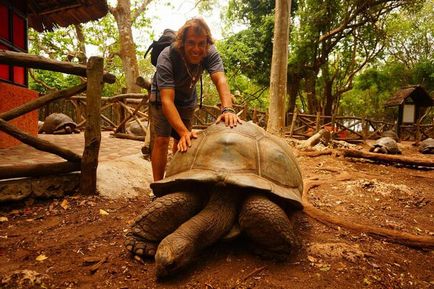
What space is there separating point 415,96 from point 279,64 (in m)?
12.9

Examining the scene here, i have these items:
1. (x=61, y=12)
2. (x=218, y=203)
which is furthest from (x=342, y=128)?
(x=218, y=203)

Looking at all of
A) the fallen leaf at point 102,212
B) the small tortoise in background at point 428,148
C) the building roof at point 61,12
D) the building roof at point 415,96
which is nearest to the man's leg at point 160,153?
the fallen leaf at point 102,212

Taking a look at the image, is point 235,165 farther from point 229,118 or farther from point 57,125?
point 57,125

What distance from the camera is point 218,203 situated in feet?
7.32

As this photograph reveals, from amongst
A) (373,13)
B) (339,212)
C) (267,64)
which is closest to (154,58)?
(339,212)

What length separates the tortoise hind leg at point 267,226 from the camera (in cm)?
205

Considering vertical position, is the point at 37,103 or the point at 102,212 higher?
the point at 37,103

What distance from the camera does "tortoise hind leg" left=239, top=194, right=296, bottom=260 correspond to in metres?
2.05

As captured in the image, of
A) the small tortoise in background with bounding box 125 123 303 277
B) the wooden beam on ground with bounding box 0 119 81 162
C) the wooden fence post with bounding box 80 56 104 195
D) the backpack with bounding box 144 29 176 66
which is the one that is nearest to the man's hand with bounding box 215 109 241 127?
the small tortoise in background with bounding box 125 123 303 277

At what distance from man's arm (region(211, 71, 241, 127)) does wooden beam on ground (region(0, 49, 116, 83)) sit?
1.55 meters

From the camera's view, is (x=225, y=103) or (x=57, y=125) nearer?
(x=225, y=103)

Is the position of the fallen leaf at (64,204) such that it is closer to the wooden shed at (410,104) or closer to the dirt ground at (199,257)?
the dirt ground at (199,257)

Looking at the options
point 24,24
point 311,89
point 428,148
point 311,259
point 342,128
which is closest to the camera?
point 311,259

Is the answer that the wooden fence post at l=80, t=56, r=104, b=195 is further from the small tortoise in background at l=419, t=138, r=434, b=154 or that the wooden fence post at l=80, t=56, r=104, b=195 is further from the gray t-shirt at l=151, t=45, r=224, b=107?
the small tortoise in background at l=419, t=138, r=434, b=154
